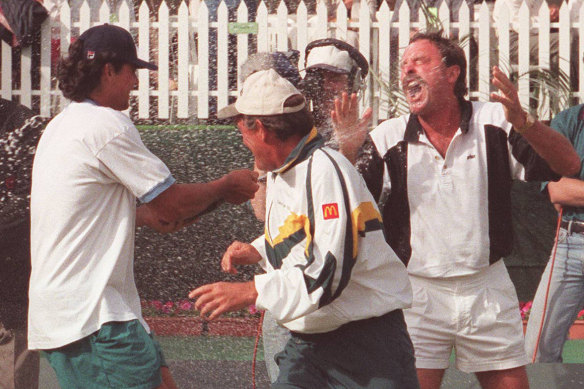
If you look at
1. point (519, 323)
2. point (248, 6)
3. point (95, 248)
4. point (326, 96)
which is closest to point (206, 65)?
point (248, 6)

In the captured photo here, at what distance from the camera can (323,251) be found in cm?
364

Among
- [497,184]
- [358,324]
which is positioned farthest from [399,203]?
[358,324]

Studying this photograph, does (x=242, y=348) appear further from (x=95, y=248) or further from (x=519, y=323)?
(x=95, y=248)

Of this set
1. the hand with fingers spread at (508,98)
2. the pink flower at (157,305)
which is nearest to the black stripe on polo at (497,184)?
the hand with fingers spread at (508,98)

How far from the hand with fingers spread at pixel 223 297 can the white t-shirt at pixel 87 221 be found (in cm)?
36

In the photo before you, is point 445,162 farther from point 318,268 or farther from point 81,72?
point 81,72

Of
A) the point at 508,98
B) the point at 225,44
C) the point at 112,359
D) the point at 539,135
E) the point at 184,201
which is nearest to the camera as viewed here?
the point at 112,359

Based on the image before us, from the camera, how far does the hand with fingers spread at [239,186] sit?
4137 mm

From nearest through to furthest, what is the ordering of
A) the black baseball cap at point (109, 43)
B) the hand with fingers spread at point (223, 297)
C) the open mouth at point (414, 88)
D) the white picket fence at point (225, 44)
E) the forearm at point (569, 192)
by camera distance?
the hand with fingers spread at point (223, 297)
the black baseball cap at point (109, 43)
the open mouth at point (414, 88)
the forearm at point (569, 192)
the white picket fence at point (225, 44)

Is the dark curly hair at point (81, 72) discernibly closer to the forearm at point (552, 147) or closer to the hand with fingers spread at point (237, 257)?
the hand with fingers spread at point (237, 257)

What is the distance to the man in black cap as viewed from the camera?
3824mm

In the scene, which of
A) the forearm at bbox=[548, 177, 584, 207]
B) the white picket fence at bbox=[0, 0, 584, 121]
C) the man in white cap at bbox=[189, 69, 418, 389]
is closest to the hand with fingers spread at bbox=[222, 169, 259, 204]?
the man in white cap at bbox=[189, 69, 418, 389]

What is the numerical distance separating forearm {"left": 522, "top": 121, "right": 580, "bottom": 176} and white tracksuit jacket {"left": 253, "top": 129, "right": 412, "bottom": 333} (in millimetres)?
912

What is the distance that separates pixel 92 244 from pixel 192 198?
39 cm
